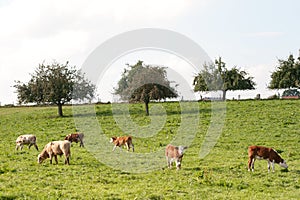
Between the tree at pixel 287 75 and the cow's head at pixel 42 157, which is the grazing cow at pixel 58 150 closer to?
the cow's head at pixel 42 157

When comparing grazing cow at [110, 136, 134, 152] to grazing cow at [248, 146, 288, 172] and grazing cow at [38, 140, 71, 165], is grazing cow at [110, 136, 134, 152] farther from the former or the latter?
grazing cow at [248, 146, 288, 172]

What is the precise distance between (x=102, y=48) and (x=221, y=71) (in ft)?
163

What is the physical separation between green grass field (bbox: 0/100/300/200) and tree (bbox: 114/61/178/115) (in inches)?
303

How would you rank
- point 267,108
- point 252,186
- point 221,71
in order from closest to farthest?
point 252,186 < point 267,108 < point 221,71

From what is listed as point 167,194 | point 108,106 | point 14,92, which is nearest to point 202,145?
point 167,194

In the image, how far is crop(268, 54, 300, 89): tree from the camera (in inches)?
2621

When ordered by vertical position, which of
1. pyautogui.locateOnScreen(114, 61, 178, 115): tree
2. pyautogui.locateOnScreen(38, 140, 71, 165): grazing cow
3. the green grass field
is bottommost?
the green grass field

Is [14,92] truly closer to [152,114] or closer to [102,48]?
[152,114]

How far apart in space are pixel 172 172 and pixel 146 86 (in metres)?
28.9

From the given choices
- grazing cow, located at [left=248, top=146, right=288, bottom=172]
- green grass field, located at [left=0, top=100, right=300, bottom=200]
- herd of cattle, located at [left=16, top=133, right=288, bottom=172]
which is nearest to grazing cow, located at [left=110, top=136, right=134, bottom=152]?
green grass field, located at [left=0, top=100, right=300, bottom=200]

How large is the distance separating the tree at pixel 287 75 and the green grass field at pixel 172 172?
97.4 ft

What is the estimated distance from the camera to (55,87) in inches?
1908

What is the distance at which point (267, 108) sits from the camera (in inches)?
1734

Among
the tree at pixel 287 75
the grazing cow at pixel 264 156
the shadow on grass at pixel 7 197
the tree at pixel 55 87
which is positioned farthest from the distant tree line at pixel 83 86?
the shadow on grass at pixel 7 197
